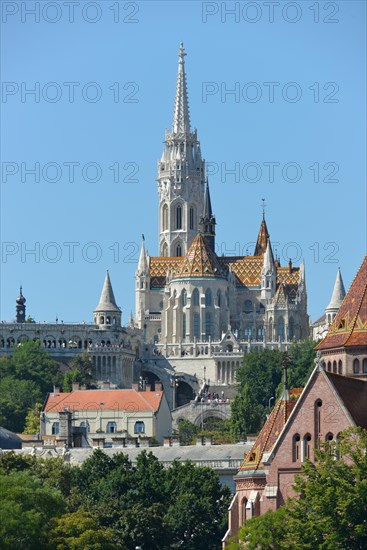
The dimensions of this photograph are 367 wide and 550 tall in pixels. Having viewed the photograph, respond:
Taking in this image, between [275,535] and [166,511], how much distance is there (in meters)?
27.6

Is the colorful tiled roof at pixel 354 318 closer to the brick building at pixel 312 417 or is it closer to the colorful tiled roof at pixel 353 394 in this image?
the brick building at pixel 312 417

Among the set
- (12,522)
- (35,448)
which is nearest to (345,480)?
(12,522)

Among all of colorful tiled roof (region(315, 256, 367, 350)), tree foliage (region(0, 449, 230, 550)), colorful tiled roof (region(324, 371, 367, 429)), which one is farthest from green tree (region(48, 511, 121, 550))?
colorful tiled roof (region(315, 256, 367, 350))

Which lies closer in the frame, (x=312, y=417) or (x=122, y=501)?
(x=312, y=417)

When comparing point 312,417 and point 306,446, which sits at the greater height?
point 312,417

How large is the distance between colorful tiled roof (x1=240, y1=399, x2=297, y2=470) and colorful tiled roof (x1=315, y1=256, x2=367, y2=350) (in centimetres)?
383

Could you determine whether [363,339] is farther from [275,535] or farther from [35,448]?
[35,448]

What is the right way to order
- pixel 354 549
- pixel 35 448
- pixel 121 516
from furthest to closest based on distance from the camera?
pixel 35 448
pixel 121 516
pixel 354 549

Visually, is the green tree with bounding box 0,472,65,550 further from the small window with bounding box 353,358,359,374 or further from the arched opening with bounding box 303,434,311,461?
the small window with bounding box 353,358,359,374

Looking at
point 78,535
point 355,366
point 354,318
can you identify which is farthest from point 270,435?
point 78,535

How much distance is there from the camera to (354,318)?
12312cm

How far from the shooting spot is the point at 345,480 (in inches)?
4272

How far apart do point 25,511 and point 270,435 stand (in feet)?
38.6

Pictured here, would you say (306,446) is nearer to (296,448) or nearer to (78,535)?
(296,448)
